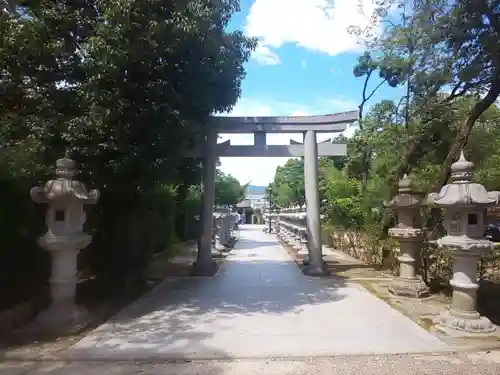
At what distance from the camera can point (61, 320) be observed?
17.7 ft

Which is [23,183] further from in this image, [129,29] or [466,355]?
[466,355]

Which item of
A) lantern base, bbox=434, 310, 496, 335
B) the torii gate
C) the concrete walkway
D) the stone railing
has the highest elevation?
the torii gate

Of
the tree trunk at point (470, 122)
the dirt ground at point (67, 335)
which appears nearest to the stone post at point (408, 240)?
the tree trunk at point (470, 122)

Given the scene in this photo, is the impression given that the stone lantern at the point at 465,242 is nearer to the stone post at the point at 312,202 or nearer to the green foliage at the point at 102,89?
the green foliage at the point at 102,89

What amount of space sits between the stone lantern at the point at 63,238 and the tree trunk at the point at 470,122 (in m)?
6.46

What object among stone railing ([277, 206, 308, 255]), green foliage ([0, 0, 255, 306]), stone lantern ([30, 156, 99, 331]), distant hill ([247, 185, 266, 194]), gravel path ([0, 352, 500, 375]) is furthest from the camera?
distant hill ([247, 185, 266, 194])

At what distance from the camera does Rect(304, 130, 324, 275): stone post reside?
1022 cm

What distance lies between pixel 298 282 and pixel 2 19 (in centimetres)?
757

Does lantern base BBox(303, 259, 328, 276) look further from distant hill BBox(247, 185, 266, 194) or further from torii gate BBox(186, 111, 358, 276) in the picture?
distant hill BBox(247, 185, 266, 194)

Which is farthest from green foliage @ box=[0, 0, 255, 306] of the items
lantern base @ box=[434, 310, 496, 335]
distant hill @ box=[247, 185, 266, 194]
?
distant hill @ box=[247, 185, 266, 194]

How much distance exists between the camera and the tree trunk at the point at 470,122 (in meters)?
6.89

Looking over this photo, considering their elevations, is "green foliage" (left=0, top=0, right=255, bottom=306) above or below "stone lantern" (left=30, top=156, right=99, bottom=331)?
above

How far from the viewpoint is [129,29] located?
221 inches

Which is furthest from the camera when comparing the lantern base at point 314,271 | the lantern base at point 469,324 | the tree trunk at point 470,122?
the lantern base at point 314,271
